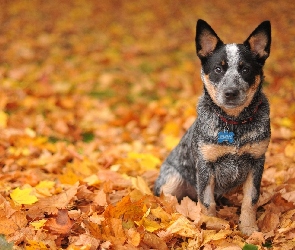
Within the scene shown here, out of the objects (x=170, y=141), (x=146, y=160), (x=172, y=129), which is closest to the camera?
(x=146, y=160)

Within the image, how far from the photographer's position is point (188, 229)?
359cm

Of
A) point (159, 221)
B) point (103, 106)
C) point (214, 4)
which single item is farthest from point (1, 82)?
point (214, 4)

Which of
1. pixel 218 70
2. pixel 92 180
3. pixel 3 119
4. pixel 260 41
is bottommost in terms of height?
pixel 92 180

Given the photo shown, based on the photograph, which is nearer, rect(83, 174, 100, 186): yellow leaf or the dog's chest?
the dog's chest

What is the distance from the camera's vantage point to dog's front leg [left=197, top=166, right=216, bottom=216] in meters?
3.98

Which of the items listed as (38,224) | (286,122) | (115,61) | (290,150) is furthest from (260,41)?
(115,61)

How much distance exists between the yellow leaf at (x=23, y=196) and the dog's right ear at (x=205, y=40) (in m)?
1.93

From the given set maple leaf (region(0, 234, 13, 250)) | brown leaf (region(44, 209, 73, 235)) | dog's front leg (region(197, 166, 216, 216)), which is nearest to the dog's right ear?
dog's front leg (region(197, 166, 216, 216))

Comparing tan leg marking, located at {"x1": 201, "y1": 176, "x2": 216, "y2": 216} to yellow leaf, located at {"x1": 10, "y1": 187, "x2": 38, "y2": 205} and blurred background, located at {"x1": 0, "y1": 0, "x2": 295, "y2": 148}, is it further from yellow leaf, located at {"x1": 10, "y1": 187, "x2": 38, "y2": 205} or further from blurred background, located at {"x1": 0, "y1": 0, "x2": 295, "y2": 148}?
blurred background, located at {"x1": 0, "y1": 0, "x2": 295, "y2": 148}

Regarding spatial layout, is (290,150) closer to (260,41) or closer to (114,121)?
(260,41)

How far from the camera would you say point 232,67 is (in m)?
3.84

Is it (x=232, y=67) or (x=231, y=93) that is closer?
(x=231, y=93)

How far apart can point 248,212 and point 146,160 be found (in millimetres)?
1880

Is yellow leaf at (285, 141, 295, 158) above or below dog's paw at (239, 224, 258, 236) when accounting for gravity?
above
